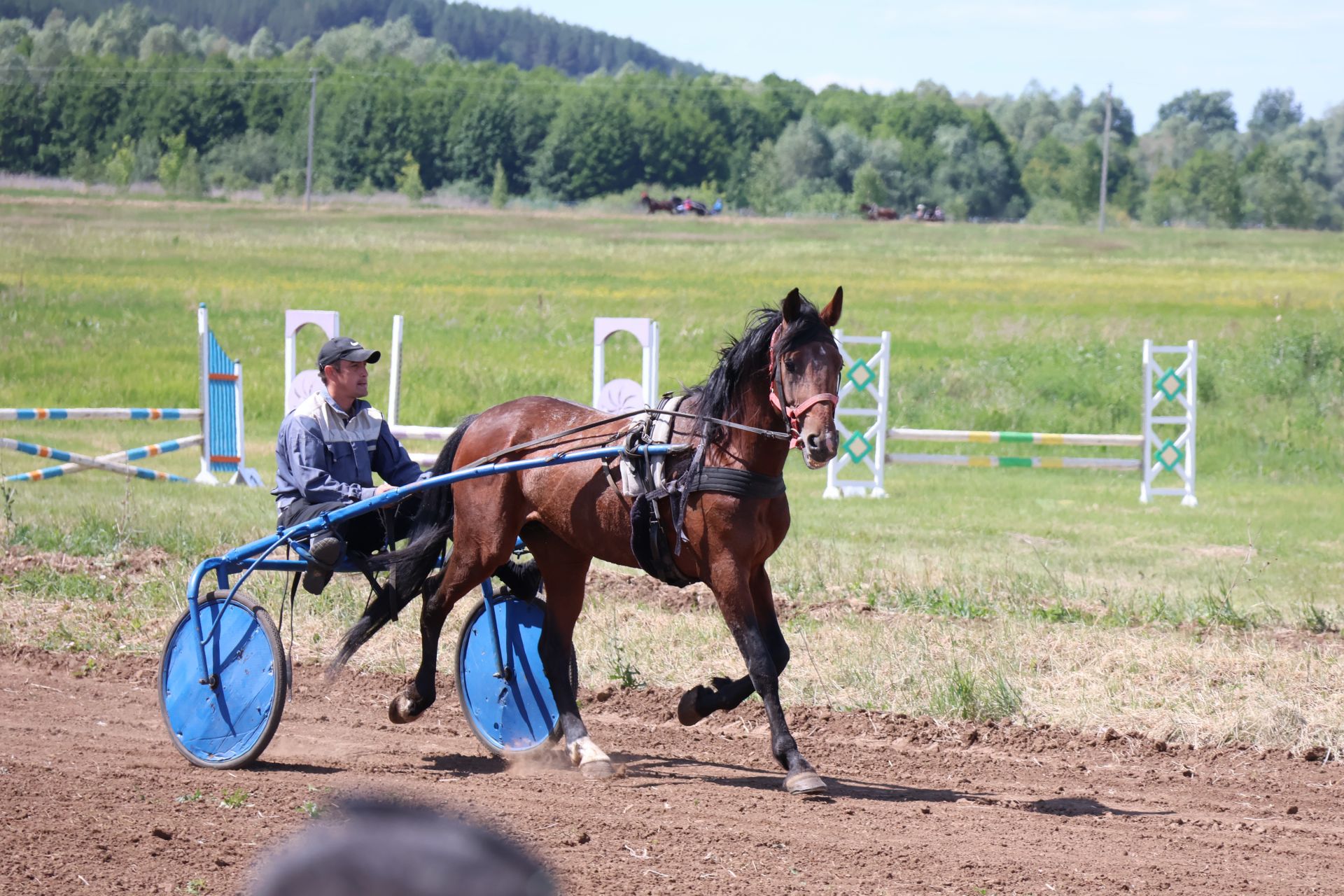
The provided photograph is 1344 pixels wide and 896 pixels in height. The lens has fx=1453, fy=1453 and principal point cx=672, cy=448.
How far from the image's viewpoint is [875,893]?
176 inches

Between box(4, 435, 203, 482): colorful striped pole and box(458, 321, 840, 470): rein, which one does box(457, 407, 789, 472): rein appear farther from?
box(4, 435, 203, 482): colorful striped pole

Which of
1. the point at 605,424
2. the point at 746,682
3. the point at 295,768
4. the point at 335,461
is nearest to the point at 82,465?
the point at 335,461

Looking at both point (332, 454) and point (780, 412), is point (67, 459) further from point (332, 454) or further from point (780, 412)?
point (780, 412)

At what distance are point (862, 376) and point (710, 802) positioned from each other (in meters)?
10.9

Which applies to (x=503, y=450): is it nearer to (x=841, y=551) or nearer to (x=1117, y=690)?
(x=1117, y=690)

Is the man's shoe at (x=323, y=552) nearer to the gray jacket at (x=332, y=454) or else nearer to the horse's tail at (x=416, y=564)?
the gray jacket at (x=332, y=454)

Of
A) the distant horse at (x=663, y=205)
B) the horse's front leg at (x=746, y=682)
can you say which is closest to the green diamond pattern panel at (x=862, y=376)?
the horse's front leg at (x=746, y=682)

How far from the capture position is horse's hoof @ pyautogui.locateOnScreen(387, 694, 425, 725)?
22.1ft

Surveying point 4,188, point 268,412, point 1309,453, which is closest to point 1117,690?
point 1309,453

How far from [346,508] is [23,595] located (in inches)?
166

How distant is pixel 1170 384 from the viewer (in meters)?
17.0

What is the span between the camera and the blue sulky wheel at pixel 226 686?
6.09m

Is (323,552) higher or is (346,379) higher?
(346,379)

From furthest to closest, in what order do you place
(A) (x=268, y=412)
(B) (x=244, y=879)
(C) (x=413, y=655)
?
1. (A) (x=268, y=412)
2. (C) (x=413, y=655)
3. (B) (x=244, y=879)
